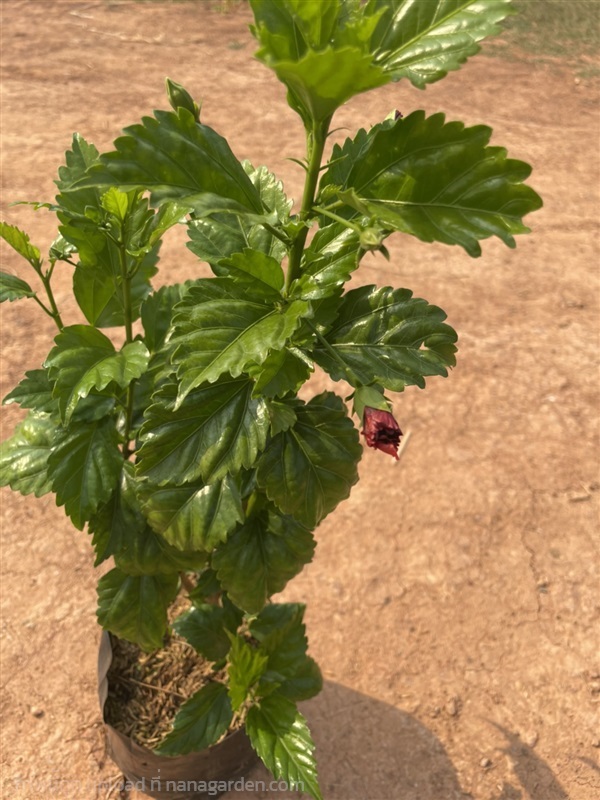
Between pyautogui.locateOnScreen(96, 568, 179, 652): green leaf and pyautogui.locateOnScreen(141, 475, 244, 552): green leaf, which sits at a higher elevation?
pyautogui.locateOnScreen(141, 475, 244, 552): green leaf

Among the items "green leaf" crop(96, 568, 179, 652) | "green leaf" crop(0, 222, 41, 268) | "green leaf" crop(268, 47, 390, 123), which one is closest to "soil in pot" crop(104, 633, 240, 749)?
"green leaf" crop(96, 568, 179, 652)

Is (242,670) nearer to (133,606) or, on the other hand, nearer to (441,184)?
(133,606)

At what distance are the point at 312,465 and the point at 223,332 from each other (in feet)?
1.05

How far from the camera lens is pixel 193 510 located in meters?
1.45

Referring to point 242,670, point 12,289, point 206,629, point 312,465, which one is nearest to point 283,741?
point 242,670

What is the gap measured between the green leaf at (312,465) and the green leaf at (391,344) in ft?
0.45

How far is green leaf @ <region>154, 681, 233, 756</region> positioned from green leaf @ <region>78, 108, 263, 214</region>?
4.43 feet

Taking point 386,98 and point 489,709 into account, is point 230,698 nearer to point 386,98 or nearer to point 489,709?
point 489,709

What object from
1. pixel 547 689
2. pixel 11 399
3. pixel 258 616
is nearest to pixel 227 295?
pixel 11 399

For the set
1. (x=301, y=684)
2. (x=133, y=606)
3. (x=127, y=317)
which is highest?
(x=127, y=317)

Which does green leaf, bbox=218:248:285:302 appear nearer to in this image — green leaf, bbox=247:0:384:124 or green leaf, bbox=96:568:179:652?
green leaf, bbox=247:0:384:124

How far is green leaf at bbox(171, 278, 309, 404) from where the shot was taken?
114cm

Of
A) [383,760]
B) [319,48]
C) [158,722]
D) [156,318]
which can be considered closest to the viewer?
[319,48]

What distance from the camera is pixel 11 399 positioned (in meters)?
1.59
